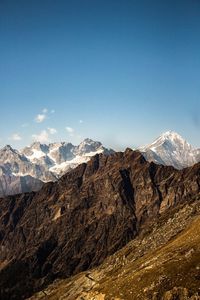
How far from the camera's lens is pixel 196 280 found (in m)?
98.2

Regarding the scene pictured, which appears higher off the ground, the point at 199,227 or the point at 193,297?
the point at 199,227

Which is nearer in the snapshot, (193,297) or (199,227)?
(193,297)

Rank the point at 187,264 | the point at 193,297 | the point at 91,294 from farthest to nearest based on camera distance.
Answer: the point at 91,294 < the point at 187,264 < the point at 193,297

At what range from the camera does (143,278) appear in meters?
119

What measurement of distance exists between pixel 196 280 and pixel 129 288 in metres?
24.0

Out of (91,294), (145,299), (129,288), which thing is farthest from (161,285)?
(91,294)

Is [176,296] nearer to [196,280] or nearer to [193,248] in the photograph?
[196,280]

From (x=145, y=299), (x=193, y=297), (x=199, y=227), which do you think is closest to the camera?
(x=193, y=297)

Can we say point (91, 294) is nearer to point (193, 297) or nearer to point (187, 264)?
point (187, 264)

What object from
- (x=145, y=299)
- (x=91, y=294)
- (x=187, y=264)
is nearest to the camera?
(x=145, y=299)

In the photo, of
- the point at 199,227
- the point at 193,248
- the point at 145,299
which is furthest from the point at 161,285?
the point at 199,227

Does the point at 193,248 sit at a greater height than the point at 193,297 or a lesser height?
greater

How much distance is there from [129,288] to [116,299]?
4.68 metres

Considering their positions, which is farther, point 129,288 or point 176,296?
point 129,288
